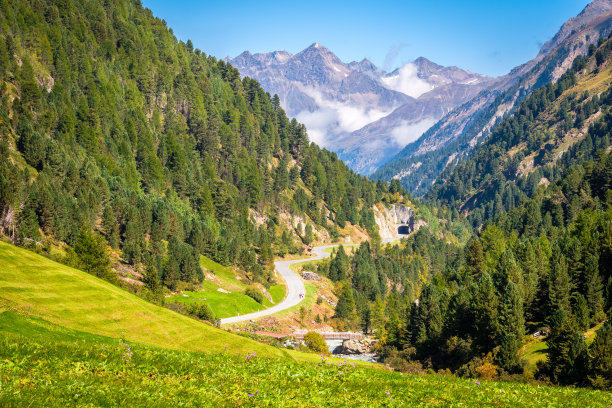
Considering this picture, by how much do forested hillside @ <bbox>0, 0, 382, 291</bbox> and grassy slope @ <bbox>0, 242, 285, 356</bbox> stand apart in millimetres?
29013

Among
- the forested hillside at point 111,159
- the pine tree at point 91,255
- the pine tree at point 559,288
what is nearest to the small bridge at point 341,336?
the forested hillside at point 111,159

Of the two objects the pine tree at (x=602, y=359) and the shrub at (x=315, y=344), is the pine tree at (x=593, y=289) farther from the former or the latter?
the shrub at (x=315, y=344)

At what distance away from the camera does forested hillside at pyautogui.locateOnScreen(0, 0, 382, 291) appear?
9369 cm

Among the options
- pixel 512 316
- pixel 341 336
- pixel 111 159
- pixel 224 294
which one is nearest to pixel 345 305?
pixel 341 336

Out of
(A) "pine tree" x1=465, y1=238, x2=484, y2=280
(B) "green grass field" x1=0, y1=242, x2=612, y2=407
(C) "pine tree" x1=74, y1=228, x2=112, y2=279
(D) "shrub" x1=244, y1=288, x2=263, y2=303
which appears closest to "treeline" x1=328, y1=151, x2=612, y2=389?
(A) "pine tree" x1=465, y1=238, x2=484, y2=280

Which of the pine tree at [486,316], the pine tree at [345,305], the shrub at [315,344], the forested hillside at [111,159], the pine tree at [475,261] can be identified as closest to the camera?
the pine tree at [486,316]

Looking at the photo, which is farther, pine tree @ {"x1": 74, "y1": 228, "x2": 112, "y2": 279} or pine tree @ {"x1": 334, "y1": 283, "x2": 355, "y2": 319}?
pine tree @ {"x1": 334, "y1": 283, "x2": 355, "y2": 319}

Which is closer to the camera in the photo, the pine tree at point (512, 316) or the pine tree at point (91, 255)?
the pine tree at point (512, 316)

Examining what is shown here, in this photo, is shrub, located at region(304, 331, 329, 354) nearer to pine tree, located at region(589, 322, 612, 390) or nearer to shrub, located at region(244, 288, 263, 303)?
shrub, located at region(244, 288, 263, 303)

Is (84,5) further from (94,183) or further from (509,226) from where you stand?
(509,226)

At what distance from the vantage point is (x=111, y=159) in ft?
437

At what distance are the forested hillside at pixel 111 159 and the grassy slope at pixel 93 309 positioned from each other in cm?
2901

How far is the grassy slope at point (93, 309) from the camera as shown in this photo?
40.1 metres

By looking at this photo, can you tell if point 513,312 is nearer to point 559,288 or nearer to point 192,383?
point 559,288
